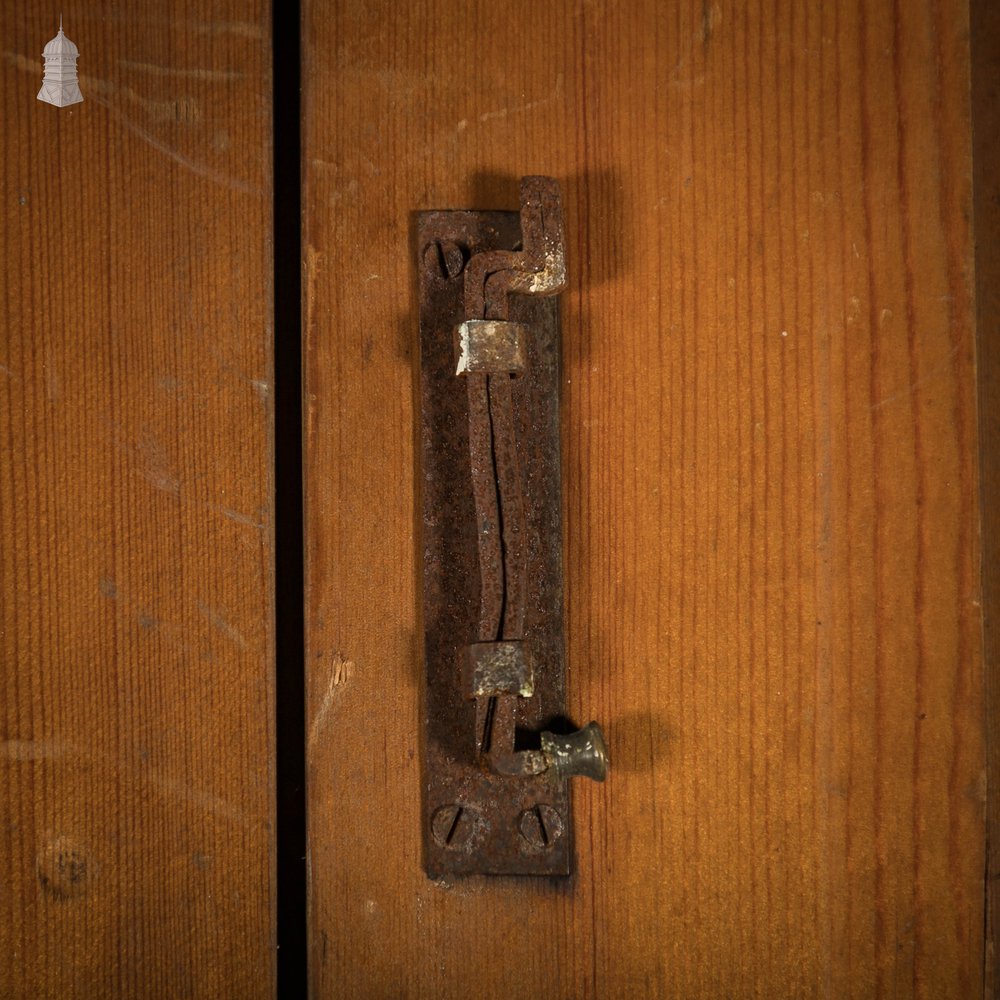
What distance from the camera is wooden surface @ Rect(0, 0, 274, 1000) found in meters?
0.59

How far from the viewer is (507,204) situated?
1.95ft

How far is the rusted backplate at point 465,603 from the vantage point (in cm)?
58

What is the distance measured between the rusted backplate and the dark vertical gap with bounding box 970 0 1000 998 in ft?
0.94

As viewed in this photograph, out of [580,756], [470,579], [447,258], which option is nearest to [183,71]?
[447,258]

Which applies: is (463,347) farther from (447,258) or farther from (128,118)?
(128,118)

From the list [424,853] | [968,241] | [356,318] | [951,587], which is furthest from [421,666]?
[968,241]

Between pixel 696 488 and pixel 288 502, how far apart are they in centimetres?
28

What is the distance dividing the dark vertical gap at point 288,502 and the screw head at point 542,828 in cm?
16

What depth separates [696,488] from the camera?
58cm

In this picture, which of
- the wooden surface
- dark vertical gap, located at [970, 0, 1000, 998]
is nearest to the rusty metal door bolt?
the wooden surface

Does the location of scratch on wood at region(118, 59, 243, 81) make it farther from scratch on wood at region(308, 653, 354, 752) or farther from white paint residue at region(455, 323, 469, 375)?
scratch on wood at region(308, 653, 354, 752)

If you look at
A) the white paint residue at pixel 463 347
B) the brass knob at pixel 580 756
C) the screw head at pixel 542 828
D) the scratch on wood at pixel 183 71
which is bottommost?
the screw head at pixel 542 828

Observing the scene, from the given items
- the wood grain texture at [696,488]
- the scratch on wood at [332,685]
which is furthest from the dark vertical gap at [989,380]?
the scratch on wood at [332,685]

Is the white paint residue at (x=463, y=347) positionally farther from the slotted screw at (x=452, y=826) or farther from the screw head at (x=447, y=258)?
the slotted screw at (x=452, y=826)
